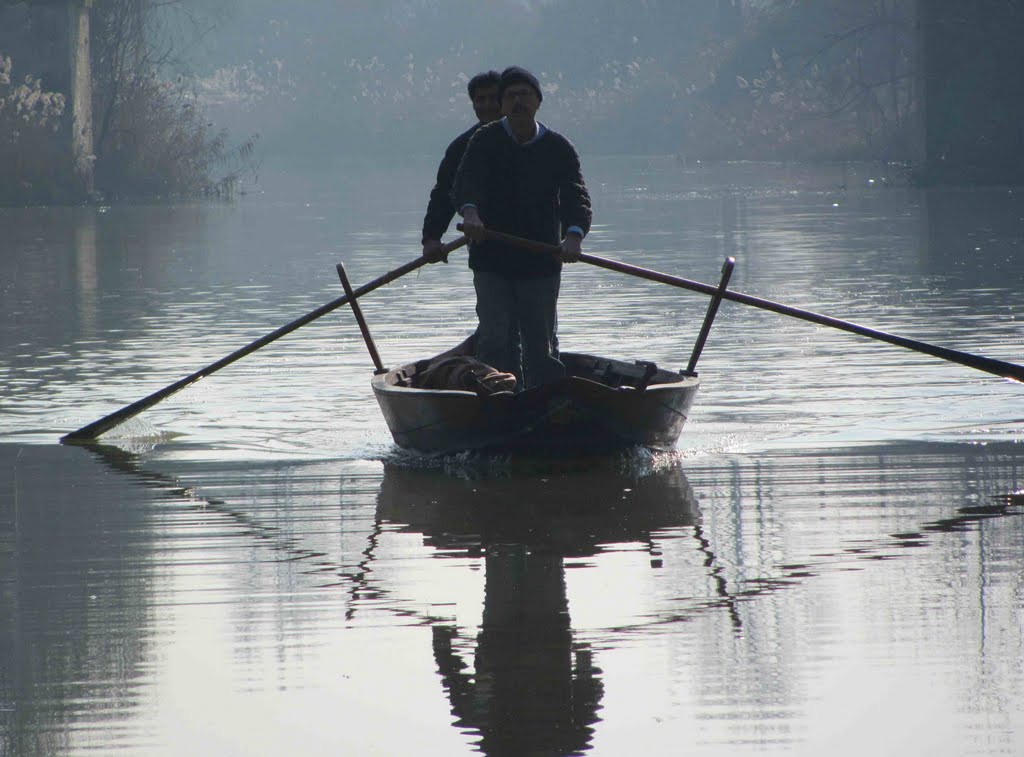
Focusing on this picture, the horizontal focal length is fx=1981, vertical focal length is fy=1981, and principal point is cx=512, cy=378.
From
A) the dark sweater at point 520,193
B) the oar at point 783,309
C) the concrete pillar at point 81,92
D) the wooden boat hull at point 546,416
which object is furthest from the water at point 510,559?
the concrete pillar at point 81,92

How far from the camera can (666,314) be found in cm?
1609

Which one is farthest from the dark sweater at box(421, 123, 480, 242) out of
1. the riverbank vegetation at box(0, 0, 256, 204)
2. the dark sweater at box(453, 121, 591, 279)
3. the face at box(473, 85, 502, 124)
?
the riverbank vegetation at box(0, 0, 256, 204)

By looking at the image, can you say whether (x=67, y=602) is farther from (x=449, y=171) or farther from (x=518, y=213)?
(x=449, y=171)

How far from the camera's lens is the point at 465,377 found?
8.68 meters

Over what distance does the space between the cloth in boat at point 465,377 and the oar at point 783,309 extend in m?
0.58

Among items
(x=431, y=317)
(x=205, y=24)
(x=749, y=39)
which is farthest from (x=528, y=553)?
(x=205, y=24)

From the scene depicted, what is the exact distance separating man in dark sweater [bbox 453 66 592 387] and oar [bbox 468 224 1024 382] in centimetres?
14

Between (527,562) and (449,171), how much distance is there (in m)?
2.83

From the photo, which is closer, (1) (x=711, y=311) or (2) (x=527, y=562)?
(2) (x=527, y=562)

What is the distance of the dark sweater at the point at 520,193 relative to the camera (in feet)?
28.1

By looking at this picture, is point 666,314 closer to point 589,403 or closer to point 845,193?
point 589,403

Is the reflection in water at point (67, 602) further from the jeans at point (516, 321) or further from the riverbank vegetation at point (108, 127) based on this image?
the riverbank vegetation at point (108, 127)

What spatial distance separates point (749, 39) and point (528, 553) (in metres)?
52.4

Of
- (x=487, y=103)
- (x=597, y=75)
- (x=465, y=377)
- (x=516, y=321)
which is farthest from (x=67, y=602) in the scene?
(x=597, y=75)
